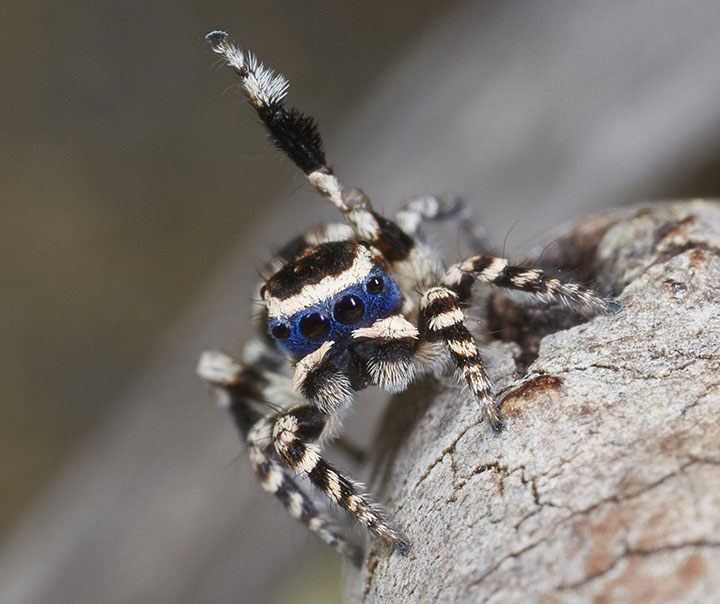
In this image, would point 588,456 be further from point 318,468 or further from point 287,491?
point 287,491

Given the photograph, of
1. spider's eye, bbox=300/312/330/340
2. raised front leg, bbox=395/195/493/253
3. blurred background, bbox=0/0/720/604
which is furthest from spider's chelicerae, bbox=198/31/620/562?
blurred background, bbox=0/0/720/604

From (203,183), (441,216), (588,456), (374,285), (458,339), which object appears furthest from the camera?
(203,183)

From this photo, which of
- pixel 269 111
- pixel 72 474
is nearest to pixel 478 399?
pixel 269 111

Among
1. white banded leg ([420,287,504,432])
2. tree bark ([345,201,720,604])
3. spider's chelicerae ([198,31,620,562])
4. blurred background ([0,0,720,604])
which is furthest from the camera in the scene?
blurred background ([0,0,720,604])

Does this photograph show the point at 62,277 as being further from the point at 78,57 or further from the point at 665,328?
the point at 665,328

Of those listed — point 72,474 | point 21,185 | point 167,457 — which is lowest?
point 167,457

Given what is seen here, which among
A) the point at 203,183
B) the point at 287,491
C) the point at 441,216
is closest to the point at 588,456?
the point at 287,491

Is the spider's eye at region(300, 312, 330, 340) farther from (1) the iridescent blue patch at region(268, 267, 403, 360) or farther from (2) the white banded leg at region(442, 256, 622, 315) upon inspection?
(2) the white banded leg at region(442, 256, 622, 315)
